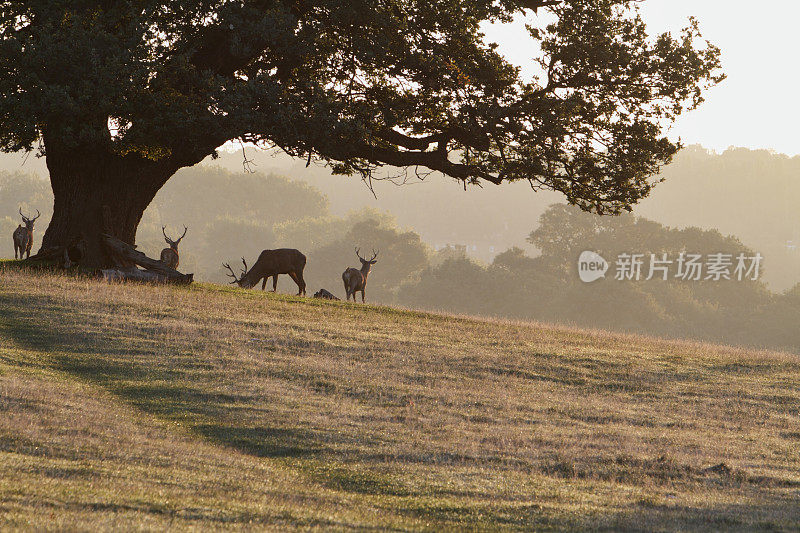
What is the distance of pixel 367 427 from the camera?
13.5 metres

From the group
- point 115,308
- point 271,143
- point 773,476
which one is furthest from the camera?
point 271,143

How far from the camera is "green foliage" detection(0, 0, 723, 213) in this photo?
22281 mm

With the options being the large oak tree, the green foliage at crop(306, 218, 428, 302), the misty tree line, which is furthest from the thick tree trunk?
the green foliage at crop(306, 218, 428, 302)

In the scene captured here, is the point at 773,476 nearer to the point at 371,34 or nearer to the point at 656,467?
the point at 656,467

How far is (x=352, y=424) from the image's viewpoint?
13539 millimetres

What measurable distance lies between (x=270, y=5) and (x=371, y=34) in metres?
3.02

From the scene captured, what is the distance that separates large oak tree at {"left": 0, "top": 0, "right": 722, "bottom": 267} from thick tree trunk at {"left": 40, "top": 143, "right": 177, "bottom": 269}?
48mm

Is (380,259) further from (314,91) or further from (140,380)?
(140,380)

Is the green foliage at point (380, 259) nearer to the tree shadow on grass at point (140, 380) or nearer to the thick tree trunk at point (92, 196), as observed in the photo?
the thick tree trunk at point (92, 196)

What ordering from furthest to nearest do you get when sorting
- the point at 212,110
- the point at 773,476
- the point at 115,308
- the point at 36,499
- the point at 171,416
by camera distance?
the point at 212,110 < the point at 115,308 < the point at 171,416 < the point at 773,476 < the point at 36,499

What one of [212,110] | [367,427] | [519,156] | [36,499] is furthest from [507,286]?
[36,499]

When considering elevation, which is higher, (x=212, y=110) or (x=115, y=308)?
(x=212, y=110)

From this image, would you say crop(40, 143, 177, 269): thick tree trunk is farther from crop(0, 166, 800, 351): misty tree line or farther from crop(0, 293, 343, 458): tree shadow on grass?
crop(0, 166, 800, 351): misty tree line

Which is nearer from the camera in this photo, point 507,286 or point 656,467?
point 656,467
